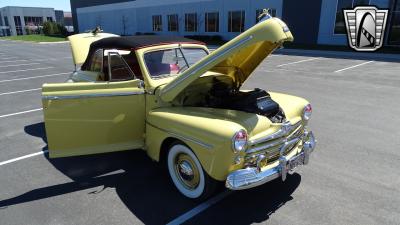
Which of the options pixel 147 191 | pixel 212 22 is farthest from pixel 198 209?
pixel 212 22

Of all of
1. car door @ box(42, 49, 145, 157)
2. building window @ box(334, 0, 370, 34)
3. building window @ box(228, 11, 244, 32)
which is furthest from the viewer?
building window @ box(228, 11, 244, 32)

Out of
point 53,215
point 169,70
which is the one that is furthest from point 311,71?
point 53,215

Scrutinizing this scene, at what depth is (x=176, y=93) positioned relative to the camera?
3945 millimetres

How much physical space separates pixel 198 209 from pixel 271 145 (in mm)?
1119

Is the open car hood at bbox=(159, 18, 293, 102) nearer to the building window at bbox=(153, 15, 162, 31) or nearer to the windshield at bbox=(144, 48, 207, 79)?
the windshield at bbox=(144, 48, 207, 79)

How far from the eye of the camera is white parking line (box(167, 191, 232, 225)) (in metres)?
3.50

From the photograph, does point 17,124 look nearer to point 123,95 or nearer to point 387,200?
point 123,95

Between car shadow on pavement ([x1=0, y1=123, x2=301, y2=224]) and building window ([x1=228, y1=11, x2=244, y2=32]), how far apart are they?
26.7 m

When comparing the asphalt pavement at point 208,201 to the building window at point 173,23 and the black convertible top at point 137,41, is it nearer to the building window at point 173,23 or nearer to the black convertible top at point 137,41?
the black convertible top at point 137,41

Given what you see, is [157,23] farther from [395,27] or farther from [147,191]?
[147,191]

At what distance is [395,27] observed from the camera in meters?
21.8

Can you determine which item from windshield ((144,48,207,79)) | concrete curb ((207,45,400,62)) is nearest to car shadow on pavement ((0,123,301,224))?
windshield ((144,48,207,79))

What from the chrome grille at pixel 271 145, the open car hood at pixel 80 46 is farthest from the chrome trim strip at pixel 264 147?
the open car hood at pixel 80 46

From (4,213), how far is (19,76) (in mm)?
11477
